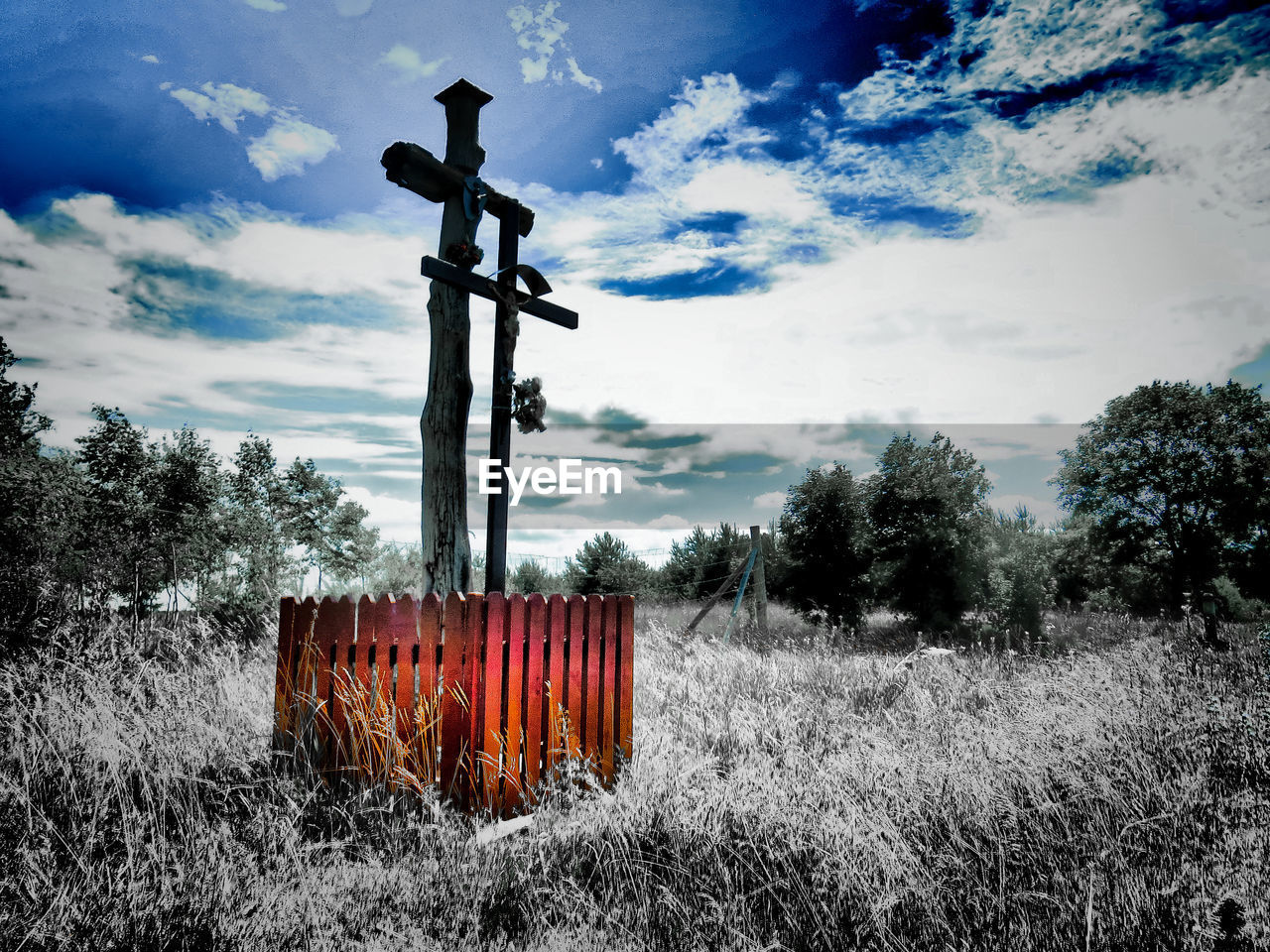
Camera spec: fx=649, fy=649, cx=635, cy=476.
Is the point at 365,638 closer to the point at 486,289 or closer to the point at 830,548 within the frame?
the point at 486,289

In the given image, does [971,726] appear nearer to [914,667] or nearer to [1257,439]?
[914,667]

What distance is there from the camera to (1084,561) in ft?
50.9

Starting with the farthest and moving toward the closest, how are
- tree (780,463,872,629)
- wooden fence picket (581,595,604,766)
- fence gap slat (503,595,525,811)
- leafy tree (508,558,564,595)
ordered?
leafy tree (508,558,564,595) < tree (780,463,872,629) < wooden fence picket (581,595,604,766) < fence gap slat (503,595,525,811)

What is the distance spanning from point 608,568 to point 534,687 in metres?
Answer: 22.3

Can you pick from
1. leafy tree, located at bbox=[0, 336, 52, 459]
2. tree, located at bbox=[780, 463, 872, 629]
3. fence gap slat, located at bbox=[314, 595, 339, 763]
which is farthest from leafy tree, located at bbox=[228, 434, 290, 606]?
fence gap slat, located at bbox=[314, 595, 339, 763]

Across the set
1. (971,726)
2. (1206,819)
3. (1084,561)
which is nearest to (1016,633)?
(1084,561)

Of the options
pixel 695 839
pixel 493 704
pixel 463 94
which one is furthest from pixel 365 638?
pixel 463 94

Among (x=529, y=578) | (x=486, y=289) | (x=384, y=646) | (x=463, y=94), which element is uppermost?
(x=463, y=94)

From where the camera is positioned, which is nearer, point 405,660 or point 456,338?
point 405,660

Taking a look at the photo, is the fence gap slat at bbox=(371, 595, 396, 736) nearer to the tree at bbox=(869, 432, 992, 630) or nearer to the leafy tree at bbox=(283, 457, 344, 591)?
the tree at bbox=(869, 432, 992, 630)

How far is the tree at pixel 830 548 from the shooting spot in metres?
13.5

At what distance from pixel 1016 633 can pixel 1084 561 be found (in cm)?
511

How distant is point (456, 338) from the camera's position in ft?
15.9

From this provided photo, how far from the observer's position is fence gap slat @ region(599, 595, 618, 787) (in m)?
4.07
